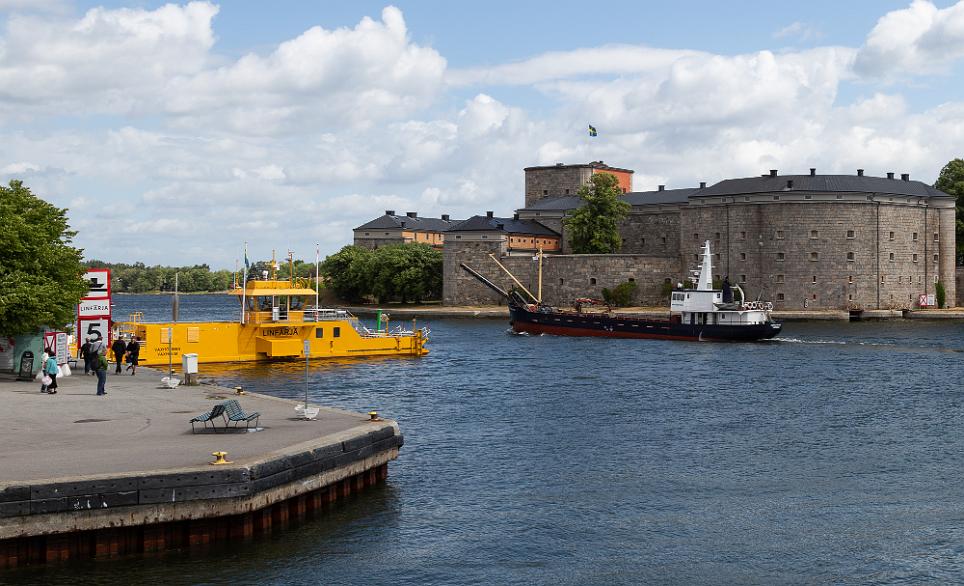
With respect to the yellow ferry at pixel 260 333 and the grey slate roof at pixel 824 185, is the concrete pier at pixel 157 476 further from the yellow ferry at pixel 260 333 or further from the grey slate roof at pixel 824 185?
the grey slate roof at pixel 824 185

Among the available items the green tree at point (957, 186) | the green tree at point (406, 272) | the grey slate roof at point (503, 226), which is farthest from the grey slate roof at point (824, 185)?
the green tree at point (406, 272)

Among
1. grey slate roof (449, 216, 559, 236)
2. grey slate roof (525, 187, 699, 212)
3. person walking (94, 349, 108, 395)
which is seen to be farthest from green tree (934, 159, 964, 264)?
person walking (94, 349, 108, 395)

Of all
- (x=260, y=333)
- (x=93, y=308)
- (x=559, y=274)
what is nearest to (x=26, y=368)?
(x=93, y=308)

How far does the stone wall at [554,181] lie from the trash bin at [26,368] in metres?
120

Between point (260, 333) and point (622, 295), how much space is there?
68.4 metres

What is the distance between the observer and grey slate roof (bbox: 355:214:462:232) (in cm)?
15788

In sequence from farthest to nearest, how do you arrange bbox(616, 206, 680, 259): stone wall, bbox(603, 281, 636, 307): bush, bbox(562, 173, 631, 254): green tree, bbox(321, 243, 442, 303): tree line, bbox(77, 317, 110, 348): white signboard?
1. bbox(616, 206, 680, 259): stone wall
2. bbox(321, 243, 442, 303): tree line
3. bbox(562, 173, 631, 254): green tree
4. bbox(603, 281, 636, 307): bush
5. bbox(77, 317, 110, 348): white signboard

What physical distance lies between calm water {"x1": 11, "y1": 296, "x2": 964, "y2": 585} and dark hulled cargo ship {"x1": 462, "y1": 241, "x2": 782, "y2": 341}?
22650 millimetres

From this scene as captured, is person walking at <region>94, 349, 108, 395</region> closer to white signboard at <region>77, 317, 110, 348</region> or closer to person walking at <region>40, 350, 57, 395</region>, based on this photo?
person walking at <region>40, 350, 57, 395</region>

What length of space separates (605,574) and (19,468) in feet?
35.6

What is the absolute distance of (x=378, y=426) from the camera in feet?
81.5

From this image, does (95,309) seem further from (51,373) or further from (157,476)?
(157,476)

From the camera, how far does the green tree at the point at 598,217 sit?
404 feet

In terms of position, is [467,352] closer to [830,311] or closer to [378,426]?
[378,426]
